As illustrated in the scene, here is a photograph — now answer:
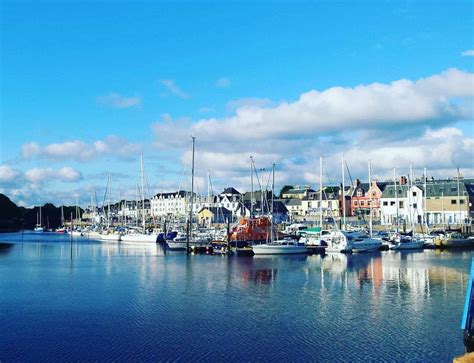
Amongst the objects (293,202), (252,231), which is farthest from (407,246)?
(293,202)

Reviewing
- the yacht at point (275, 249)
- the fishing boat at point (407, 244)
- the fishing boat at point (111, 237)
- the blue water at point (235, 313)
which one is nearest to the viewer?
the blue water at point (235, 313)

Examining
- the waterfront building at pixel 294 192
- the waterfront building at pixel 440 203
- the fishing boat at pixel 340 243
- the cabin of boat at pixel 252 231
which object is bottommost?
the fishing boat at pixel 340 243

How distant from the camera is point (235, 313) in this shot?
3156 centimetres

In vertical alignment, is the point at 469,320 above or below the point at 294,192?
below

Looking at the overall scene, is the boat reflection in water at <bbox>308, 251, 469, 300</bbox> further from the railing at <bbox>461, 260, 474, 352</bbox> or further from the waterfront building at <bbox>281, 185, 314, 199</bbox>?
the waterfront building at <bbox>281, 185, 314, 199</bbox>

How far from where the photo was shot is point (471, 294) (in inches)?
891

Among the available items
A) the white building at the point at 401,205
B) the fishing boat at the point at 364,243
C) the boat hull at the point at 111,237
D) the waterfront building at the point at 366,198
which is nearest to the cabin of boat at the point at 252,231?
the fishing boat at the point at 364,243

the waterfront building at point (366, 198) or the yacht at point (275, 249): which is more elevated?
the waterfront building at point (366, 198)

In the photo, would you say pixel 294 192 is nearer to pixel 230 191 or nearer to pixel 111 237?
pixel 230 191

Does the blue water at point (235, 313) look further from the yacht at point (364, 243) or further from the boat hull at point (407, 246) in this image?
the boat hull at point (407, 246)

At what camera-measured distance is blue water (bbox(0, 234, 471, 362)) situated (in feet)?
79.3

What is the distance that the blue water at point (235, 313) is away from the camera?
24.2 metres

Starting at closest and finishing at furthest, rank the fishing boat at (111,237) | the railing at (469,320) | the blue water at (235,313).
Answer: the railing at (469,320) < the blue water at (235,313) < the fishing boat at (111,237)

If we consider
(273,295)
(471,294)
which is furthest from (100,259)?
(471,294)
